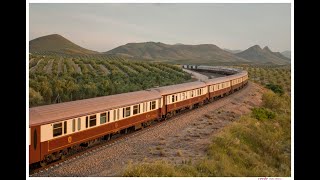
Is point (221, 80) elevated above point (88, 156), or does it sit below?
above

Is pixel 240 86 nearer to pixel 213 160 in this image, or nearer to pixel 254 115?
pixel 254 115

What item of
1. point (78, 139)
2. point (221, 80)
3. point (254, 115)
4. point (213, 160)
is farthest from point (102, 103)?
point (221, 80)

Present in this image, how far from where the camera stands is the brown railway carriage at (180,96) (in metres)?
26.5

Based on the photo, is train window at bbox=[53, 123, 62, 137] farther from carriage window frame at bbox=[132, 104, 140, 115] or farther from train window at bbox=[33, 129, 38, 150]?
carriage window frame at bbox=[132, 104, 140, 115]

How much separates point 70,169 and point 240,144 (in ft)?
32.0

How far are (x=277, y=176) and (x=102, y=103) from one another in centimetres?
893

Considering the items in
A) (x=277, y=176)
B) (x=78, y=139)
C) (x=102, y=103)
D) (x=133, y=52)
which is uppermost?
(x=133, y=52)

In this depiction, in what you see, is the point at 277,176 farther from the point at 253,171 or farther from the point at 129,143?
the point at 129,143

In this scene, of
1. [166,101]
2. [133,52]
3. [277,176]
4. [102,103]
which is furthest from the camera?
[133,52]

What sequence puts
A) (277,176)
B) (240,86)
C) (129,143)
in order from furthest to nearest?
(240,86) < (129,143) < (277,176)

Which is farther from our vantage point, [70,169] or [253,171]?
[253,171]

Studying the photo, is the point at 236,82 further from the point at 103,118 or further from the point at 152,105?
the point at 103,118

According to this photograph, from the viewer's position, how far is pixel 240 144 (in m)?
20.8

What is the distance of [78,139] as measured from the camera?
16.9m
